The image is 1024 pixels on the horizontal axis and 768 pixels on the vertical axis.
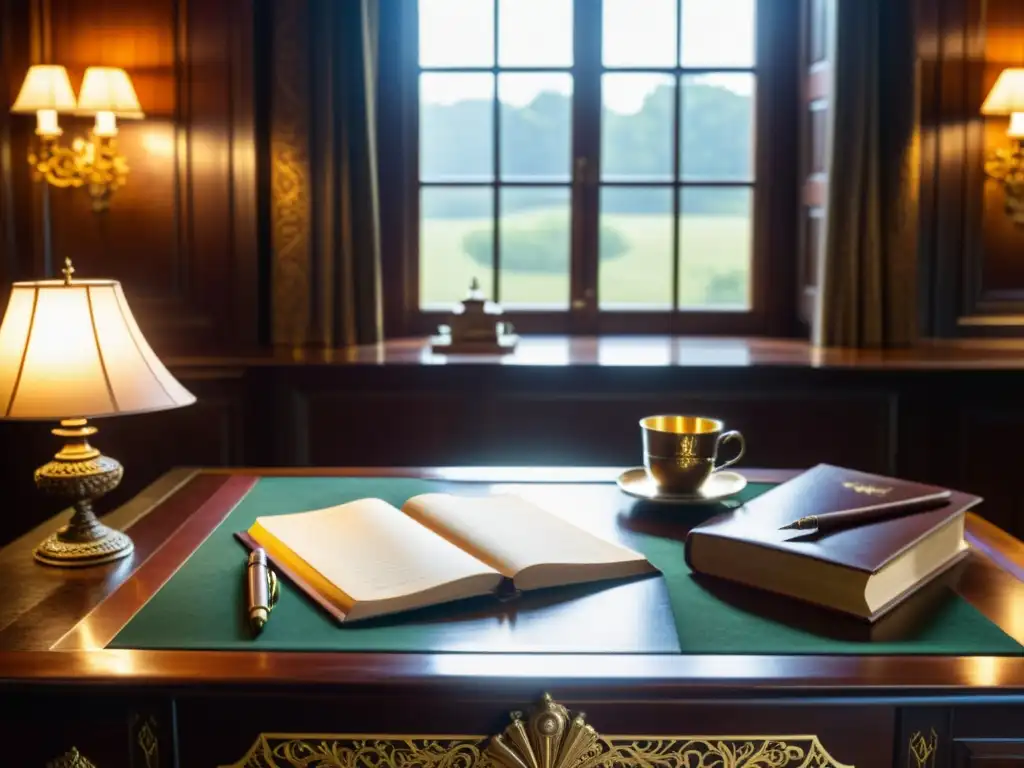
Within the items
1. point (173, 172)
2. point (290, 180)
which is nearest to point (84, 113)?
point (173, 172)

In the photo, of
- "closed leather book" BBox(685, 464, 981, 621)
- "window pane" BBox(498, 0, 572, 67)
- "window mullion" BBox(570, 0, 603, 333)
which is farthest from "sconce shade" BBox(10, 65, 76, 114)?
"closed leather book" BBox(685, 464, 981, 621)

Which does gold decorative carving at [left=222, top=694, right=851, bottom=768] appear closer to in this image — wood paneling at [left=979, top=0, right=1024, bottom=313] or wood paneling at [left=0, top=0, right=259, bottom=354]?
wood paneling at [left=0, top=0, right=259, bottom=354]

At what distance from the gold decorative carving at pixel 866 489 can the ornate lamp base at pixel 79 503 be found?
3.16ft

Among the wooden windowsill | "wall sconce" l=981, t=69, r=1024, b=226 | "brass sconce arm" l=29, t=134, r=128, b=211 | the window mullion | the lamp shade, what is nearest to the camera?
the lamp shade

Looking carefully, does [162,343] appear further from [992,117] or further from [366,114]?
Result: [992,117]

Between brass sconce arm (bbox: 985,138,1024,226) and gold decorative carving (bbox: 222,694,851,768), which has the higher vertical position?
brass sconce arm (bbox: 985,138,1024,226)

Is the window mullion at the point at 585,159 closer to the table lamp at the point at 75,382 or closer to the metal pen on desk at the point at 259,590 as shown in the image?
the table lamp at the point at 75,382

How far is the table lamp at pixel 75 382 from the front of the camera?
4.57 feet

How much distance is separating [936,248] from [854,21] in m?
0.69

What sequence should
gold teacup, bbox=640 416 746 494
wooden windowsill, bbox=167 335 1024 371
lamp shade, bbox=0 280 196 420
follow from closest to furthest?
lamp shade, bbox=0 280 196 420
gold teacup, bbox=640 416 746 494
wooden windowsill, bbox=167 335 1024 371

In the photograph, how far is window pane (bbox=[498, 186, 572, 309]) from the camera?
11.6 ft

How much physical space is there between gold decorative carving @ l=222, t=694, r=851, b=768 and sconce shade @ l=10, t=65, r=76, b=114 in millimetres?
2391

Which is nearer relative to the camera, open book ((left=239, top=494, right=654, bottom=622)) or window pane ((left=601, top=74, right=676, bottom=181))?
open book ((left=239, top=494, right=654, bottom=622))

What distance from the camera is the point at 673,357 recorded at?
3.02 meters
